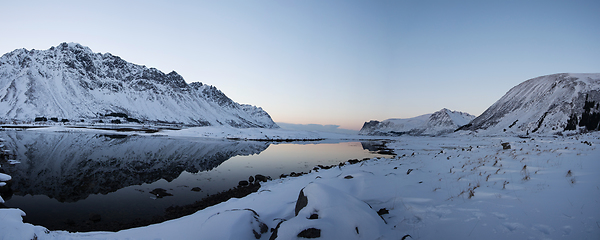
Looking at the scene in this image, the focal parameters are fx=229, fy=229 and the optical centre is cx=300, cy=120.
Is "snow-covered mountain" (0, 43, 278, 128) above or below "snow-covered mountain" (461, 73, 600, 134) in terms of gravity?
above

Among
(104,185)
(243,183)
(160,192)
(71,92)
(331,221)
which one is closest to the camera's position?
(331,221)

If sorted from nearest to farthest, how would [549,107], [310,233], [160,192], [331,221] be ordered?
1. [310,233]
2. [331,221]
3. [160,192]
4. [549,107]

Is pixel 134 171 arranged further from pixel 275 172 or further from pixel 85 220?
pixel 275 172

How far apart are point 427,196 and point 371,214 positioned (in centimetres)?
217

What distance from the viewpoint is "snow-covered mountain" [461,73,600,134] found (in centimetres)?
5519

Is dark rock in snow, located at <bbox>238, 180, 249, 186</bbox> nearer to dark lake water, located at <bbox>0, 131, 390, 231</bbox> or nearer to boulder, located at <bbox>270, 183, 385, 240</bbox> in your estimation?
dark lake water, located at <bbox>0, 131, 390, 231</bbox>

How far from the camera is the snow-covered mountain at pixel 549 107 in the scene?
5519 centimetres

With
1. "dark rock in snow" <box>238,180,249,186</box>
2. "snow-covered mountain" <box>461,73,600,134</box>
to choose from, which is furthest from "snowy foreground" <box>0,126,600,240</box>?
"snow-covered mountain" <box>461,73,600,134</box>

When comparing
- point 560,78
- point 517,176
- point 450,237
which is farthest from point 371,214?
point 560,78

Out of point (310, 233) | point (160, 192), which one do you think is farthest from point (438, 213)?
point (160, 192)

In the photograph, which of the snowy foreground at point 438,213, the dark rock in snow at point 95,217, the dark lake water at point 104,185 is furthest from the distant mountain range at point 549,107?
the dark rock in snow at point 95,217

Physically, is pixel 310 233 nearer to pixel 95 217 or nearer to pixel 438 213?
pixel 438 213

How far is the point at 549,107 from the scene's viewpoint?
6694 cm

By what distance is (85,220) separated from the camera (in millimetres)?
7918
